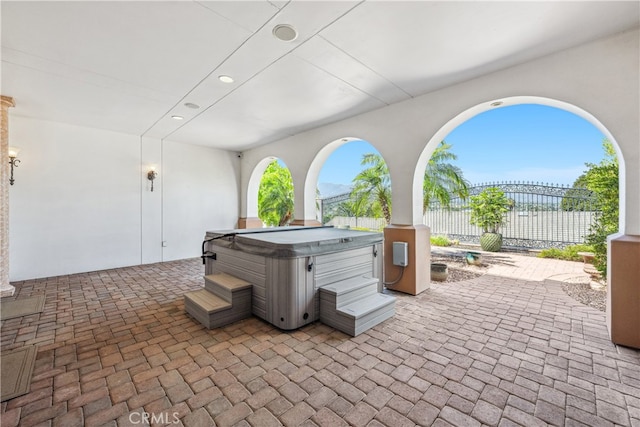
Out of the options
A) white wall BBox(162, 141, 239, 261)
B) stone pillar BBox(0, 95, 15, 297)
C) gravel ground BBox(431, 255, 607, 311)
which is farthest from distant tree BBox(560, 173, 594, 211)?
stone pillar BBox(0, 95, 15, 297)

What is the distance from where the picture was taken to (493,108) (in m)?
3.50

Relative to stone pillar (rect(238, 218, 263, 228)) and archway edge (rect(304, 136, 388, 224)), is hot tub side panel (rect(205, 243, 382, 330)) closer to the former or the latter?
archway edge (rect(304, 136, 388, 224))

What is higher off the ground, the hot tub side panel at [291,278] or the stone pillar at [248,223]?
the stone pillar at [248,223]

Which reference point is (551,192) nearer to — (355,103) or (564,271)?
(564,271)

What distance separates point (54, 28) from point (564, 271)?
8.55 metres

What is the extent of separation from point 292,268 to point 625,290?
3172 mm

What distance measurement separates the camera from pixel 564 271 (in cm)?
530

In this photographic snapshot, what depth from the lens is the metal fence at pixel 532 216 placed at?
22.5 ft

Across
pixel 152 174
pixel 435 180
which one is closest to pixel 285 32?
pixel 152 174

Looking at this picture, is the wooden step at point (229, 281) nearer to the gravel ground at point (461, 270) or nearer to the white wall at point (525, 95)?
the white wall at point (525, 95)

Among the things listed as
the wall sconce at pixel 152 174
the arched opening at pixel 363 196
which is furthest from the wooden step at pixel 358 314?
the wall sconce at pixel 152 174

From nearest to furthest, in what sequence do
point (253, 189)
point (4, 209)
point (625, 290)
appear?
point (625, 290), point (4, 209), point (253, 189)

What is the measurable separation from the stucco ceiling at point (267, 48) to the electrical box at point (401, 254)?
2.26m

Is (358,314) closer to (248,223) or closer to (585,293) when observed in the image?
(585,293)
